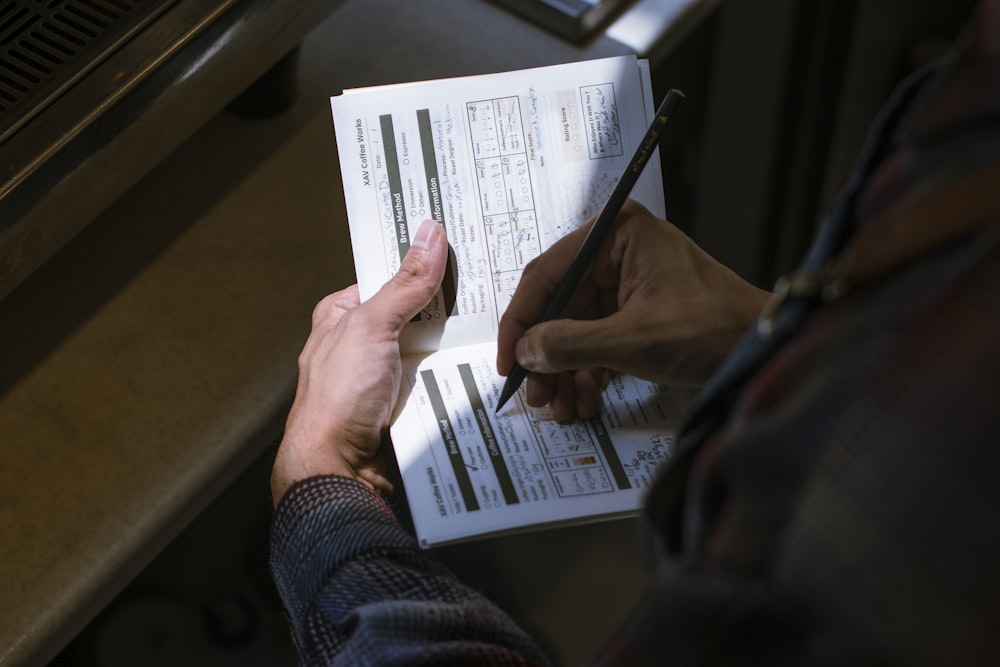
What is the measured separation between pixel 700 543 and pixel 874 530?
0.23 feet

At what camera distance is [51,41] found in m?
0.71

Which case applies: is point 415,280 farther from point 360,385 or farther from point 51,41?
point 51,41

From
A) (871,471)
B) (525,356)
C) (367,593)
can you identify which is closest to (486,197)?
(525,356)

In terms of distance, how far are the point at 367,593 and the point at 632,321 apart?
0.26m

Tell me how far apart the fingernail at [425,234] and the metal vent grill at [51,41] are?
0.83 feet

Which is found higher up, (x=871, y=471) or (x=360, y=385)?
(x=871, y=471)

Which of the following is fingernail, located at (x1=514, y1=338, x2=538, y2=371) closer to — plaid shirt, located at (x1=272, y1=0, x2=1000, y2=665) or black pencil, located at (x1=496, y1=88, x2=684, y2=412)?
black pencil, located at (x1=496, y1=88, x2=684, y2=412)

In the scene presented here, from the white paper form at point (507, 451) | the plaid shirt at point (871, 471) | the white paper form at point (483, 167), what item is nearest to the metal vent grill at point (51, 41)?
the white paper form at point (483, 167)

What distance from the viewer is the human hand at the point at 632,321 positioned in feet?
2.25

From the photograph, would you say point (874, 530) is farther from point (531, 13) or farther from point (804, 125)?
point (804, 125)

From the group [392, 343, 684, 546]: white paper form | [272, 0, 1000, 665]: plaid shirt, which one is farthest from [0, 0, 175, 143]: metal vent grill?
[272, 0, 1000, 665]: plaid shirt

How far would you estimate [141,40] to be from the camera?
0.72 meters

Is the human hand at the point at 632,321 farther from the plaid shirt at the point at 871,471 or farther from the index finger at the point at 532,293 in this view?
the plaid shirt at the point at 871,471

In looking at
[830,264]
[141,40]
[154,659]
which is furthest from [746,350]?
[154,659]
